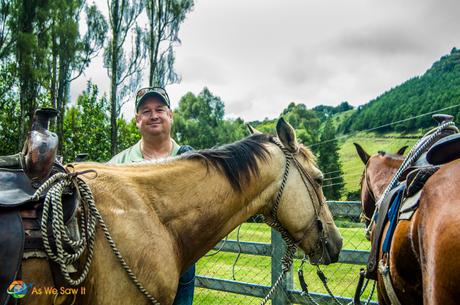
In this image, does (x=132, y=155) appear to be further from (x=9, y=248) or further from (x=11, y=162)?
(x=9, y=248)

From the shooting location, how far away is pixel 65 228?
62.8 inches

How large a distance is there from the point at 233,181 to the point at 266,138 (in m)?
0.47

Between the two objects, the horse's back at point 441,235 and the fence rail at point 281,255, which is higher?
the horse's back at point 441,235

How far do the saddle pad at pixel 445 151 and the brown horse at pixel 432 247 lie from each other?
7.7 inches

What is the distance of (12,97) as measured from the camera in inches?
766

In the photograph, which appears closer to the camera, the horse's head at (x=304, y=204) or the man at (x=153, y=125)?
the horse's head at (x=304, y=204)

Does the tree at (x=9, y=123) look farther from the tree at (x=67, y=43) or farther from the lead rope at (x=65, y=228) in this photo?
the lead rope at (x=65, y=228)

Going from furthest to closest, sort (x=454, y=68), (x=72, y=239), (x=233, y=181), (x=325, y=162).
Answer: (x=454, y=68) < (x=325, y=162) < (x=233, y=181) < (x=72, y=239)

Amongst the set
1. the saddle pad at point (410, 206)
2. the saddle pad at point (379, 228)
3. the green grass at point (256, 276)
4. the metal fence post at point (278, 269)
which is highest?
the saddle pad at point (410, 206)

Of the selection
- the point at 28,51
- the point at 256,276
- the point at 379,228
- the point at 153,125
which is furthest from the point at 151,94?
the point at 28,51

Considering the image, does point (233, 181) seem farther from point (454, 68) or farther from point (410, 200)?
point (454, 68)

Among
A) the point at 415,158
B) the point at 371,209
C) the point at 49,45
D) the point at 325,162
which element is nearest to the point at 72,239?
the point at 415,158

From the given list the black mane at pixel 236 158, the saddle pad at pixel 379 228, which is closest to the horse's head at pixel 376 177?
the saddle pad at pixel 379 228

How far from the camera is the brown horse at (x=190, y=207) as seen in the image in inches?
71.1
